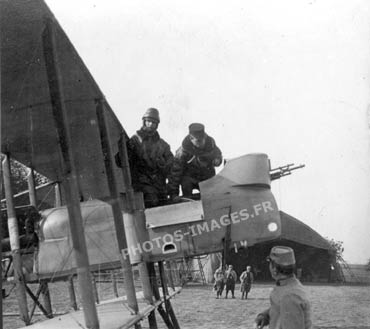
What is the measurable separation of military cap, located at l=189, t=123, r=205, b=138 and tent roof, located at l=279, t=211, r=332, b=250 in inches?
915

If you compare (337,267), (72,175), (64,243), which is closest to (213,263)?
(337,267)

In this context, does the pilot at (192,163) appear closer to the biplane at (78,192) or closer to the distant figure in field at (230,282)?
the biplane at (78,192)

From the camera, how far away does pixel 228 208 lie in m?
5.19

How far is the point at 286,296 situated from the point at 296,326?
0.56 ft

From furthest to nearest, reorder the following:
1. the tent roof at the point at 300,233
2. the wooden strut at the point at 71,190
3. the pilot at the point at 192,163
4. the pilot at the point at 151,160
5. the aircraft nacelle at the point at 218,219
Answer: the tent roof at the point at 300,233
the pilot at the point at 151,160
the pilot at the point at 192,163
the aircraft nacelle at the point at 218,219
the wooden strut at the point at 71,190

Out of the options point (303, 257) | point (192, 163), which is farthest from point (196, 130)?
point (303, 257)

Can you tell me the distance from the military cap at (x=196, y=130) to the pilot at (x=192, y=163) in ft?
0.10

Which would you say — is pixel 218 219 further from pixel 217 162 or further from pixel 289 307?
pixel 289 307

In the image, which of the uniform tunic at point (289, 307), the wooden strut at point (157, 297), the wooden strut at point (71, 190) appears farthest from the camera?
the wooden strut at point (157, 297)

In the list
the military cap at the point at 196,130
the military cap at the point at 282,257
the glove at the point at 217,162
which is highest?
the military cap at the point at 196,130

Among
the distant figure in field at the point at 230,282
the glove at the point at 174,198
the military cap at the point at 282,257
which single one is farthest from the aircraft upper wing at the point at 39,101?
the distant figure in field at the point at 230,282

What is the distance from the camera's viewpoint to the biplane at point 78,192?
13.2 ft

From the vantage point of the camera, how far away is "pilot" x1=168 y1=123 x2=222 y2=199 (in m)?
5.79

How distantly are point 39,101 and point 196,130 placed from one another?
5.86 feet
